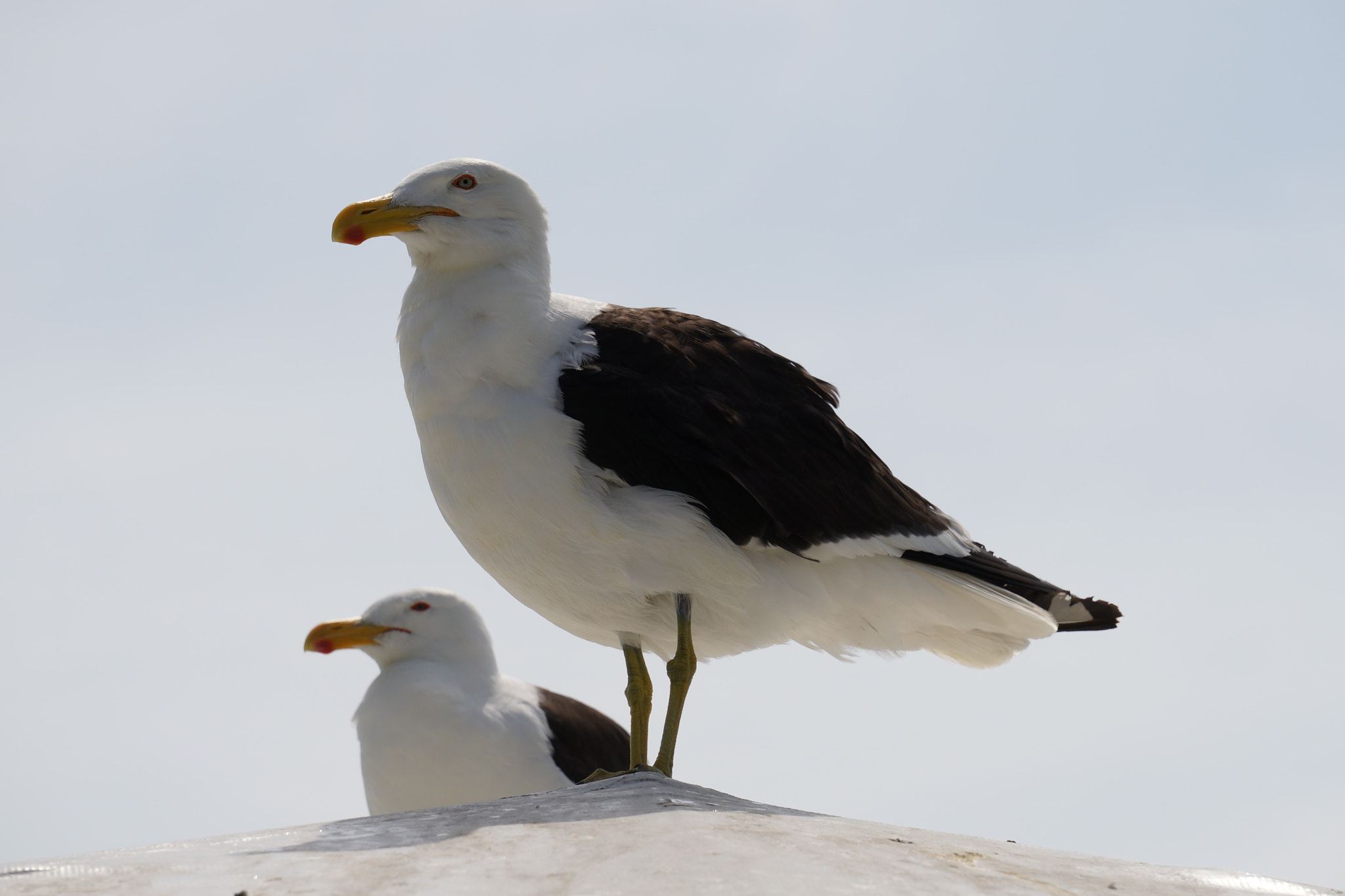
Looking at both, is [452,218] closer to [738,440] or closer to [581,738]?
[738,440]

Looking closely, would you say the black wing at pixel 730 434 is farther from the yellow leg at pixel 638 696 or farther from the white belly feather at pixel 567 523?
the yellow leg at pixel 638 696

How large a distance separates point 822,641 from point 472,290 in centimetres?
262

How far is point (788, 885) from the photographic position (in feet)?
9.74

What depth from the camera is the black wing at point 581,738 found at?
9.19 metres

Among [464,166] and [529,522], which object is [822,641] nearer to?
[529,522]

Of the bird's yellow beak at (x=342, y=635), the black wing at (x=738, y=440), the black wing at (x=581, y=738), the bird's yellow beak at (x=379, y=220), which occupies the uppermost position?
the bird's yellow beak at (x=379, y=220)

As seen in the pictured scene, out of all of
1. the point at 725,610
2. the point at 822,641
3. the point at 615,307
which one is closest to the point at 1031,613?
the point at 822,641

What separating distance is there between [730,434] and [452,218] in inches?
73.7

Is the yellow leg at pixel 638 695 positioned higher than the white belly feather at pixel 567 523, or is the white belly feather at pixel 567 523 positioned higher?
the white belly feather at pixel 567 523

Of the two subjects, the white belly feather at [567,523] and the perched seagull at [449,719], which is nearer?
the white belly feather at [567,523]

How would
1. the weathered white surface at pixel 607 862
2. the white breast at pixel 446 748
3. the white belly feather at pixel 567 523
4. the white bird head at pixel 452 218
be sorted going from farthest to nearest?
the white breast at pixel 446 748, the white bird head at pixel 452 218, the white belly feather at pixel 567 523, the weathered white surface at pixel 607 862

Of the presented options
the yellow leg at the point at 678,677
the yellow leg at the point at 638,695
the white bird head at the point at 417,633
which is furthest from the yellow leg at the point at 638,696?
the white bird head at the point at 417,633

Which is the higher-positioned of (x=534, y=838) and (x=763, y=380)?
(x=763, y=380)

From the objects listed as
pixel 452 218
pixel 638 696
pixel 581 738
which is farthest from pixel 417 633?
pixel 452 218
